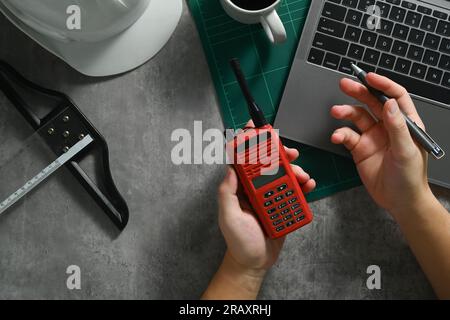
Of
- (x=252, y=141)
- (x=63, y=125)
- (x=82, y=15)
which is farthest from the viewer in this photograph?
(x=63, y=125)

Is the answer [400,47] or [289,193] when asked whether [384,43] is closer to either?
[400,47]

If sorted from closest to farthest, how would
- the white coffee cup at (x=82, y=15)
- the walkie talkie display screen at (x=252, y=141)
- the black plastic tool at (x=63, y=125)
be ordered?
the white coffee cup at (x=82, y=15), the walkie talkie display screen at (x=252, y=141), the black plastic tool at (x=63, y=125)

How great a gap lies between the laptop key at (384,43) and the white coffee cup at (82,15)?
33 cm

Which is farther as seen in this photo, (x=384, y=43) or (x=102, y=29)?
(x=384, y=43)

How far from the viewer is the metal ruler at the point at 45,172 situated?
647 millimetres

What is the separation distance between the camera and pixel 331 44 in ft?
2.01

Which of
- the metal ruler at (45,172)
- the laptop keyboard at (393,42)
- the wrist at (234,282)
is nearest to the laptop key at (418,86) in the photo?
the laptop keyboard at (393,42)

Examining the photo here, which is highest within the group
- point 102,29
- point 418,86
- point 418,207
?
point 102,29

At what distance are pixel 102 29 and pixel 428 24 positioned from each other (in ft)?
1.46

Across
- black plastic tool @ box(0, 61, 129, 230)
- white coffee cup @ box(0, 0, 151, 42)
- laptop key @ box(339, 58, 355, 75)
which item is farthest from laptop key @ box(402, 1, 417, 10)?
black plastic tool @ box(0, 61, 129, 230)

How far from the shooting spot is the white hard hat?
425 mm

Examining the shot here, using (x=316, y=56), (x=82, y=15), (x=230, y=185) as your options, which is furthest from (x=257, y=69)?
(x=82, y=15)

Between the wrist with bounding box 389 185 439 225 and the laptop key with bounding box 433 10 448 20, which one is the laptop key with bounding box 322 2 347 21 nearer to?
the laptop key with bounding box 433 10 448 20

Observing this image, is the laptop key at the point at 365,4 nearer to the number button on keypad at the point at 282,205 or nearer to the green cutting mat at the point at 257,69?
the green cutting mat at the point at 257,69
